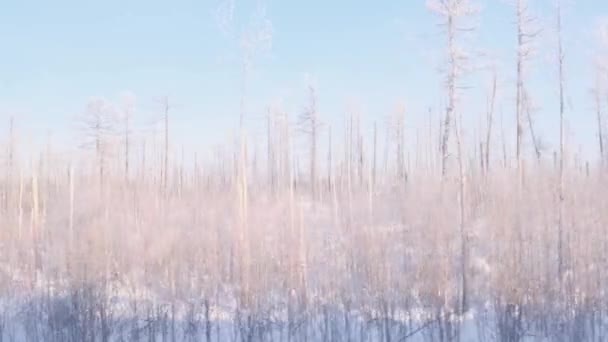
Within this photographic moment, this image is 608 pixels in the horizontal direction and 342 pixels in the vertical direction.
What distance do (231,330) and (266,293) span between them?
0.58m

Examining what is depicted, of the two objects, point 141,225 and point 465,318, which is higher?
point 141,225

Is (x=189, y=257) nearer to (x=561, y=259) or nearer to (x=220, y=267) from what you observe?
(x=220, y=267)

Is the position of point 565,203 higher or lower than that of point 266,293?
higher

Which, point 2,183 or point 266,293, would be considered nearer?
point 266,293

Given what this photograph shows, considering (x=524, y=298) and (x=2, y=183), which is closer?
(x=524, y=298)

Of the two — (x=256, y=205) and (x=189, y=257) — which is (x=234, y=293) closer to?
(x=189, y=257)

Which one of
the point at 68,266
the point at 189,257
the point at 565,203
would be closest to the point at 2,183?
the point at 189,257

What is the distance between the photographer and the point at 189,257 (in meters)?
10.2

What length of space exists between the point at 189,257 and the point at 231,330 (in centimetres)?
210

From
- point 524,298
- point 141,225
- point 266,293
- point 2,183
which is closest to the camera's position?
point 524,298

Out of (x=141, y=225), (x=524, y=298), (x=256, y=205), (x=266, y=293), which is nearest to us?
(x=524, y=298)

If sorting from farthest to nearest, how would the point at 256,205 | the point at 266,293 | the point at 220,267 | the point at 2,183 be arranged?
the point at 2,183 → the point at 256,205 → the point at 220,267 → the point at 266,293

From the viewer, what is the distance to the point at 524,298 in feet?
24.8

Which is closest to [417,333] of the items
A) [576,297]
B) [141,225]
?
[576,297]
